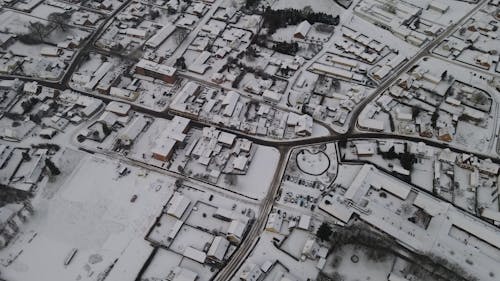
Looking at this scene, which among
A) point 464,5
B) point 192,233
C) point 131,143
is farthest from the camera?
point 464,5

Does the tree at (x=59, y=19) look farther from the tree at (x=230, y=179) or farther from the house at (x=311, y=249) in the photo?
the house at (x=311, y=249)

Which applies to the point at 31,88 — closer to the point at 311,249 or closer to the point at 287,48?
the point at 287,48

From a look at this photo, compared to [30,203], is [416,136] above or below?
above

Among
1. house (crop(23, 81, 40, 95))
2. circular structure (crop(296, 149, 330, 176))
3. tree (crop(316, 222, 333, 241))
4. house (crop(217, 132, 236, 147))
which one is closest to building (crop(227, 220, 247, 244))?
tree (crop(316, 222, 333, 241))

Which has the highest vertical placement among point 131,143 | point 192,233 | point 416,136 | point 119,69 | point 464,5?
point 464,5

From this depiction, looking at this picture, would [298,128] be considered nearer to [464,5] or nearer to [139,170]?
[139,170]

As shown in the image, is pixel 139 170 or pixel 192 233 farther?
pixel 139 170

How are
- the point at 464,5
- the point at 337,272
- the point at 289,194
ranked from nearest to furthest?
the point at 337,272, the point at 289,194, the point at 464,5

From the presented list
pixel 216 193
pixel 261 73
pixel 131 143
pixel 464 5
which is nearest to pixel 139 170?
pixel 131 143
